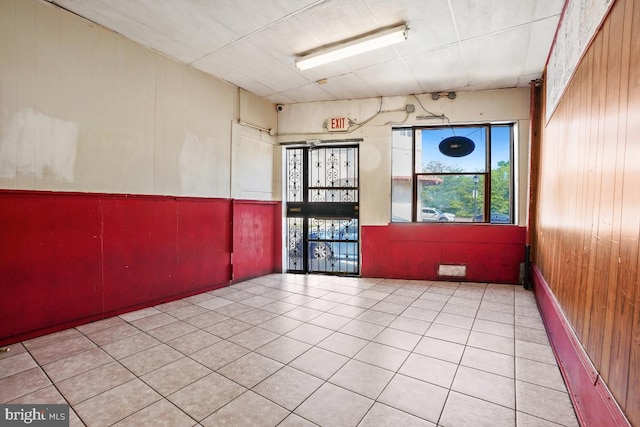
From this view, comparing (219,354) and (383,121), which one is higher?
(383,121)

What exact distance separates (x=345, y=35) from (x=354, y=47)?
0.58 ft

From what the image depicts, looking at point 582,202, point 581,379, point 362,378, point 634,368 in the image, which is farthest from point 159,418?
point 582,202

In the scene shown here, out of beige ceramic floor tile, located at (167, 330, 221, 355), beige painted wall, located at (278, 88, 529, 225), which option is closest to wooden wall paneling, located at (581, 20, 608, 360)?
beige ceramic floor tile, located at (167, 330, 221, 355)

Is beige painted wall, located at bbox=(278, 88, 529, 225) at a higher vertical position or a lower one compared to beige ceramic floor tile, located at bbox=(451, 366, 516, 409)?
higher

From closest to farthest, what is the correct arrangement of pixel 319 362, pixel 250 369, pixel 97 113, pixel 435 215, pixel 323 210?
pixel 250 369
pixel 319 362
pixel 97 113
pixel 435 215
pixel 323 210

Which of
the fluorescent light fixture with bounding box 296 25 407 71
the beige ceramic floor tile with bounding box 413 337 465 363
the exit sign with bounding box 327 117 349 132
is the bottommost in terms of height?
the beige ceramic floor tile with bounding box 413 337 465 363

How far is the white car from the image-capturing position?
17.9ft

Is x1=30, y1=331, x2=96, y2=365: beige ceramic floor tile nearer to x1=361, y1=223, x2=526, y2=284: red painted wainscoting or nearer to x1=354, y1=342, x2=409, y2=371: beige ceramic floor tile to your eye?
x1=354, y1=342, x2=409, y2=371: beige ceramic floor tile

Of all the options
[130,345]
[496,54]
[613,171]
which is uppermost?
[496,54]

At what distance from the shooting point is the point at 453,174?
539 centimetres

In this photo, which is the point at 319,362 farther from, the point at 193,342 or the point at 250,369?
the point at 193,342

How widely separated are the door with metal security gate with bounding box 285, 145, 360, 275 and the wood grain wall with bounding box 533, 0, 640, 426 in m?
3.56

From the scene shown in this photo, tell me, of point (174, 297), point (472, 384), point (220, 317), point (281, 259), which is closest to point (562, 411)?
point (472, 384)

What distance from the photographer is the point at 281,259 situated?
19.8 ft
